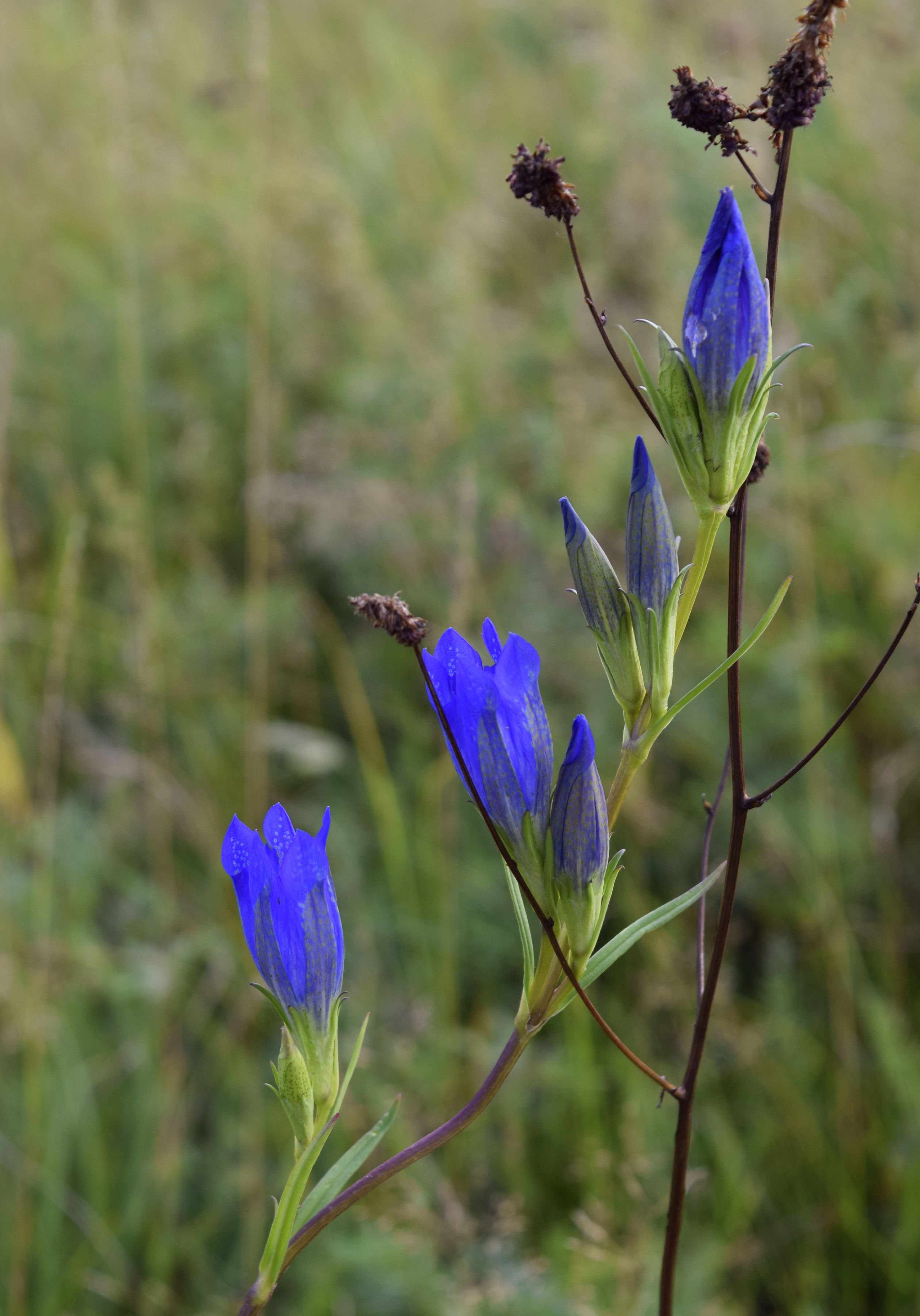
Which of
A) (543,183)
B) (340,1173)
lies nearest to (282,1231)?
(340,1173)

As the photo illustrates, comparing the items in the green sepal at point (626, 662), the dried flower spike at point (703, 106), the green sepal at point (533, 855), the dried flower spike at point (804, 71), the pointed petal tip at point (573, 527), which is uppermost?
the dried flower spike at point (703, 106)

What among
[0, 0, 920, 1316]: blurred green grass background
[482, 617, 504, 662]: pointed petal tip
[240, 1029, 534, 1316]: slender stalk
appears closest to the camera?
[240, 1029, 534, 1316]: slender stalk

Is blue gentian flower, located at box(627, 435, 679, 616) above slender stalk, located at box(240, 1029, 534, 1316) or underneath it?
above

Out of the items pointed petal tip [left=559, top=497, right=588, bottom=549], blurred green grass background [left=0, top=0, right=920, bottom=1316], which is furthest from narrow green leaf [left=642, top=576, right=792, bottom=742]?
blurred green grass background [left=0, top=0, right=920, bottom=1316]

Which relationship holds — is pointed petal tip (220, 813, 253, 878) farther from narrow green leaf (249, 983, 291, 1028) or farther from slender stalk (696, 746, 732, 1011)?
slender stalk (696, 746, 732, 1011)

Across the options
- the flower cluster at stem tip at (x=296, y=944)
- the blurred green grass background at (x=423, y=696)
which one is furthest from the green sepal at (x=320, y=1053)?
the blurred green grass background at (x=423, y=696)

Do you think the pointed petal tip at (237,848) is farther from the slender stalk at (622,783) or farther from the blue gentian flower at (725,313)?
the blue gentian flower at (725,313)
